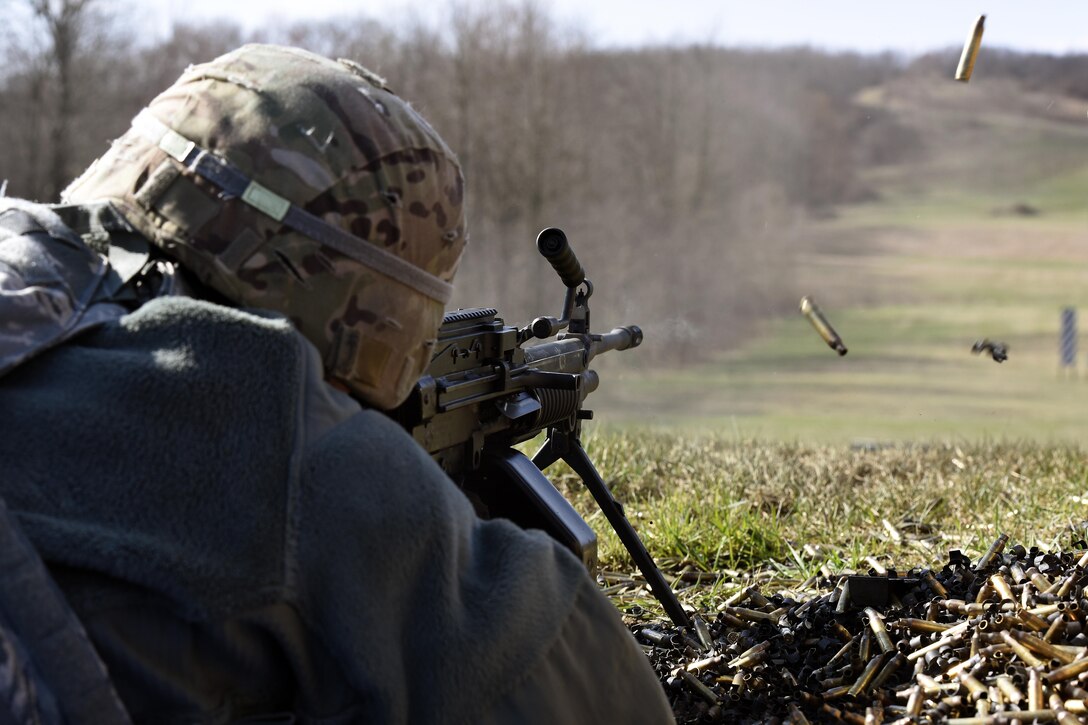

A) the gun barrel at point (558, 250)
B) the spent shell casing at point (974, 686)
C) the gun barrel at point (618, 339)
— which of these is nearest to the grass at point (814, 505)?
the gun barrel at point (618, 339)

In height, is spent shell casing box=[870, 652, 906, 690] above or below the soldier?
below

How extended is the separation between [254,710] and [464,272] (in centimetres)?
1541

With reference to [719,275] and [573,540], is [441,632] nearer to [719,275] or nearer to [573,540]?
[573,540]

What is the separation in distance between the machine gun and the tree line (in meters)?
11.9

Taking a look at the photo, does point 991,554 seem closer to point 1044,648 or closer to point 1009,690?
point 1044,648

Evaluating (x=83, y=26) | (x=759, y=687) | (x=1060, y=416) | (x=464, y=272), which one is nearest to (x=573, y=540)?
(x=759, y=687)

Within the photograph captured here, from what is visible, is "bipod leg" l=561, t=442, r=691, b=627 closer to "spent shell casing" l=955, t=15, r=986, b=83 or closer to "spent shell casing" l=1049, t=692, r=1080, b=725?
"spent shell casing" l=1049, t=692, r=1080, b=725

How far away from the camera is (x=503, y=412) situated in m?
3.54

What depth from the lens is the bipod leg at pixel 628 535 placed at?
12.7ft

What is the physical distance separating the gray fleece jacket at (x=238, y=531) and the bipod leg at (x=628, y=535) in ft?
7.47

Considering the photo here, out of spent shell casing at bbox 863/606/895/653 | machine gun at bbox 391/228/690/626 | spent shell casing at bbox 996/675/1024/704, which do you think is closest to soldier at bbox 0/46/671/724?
spent shell casing at bbox 996/675/1024/704

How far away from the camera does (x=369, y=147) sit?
193cm

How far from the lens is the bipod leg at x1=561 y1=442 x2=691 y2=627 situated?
3877 millimetres

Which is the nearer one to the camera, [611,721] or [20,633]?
[20,633]
